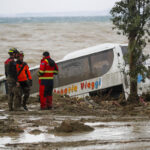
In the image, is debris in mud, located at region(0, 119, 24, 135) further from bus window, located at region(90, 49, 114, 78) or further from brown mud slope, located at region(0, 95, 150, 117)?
bus window, located at region(90, 49, 114, 78)

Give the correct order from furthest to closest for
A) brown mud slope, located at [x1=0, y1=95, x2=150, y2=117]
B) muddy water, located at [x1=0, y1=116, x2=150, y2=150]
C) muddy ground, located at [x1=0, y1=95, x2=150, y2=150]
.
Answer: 1. brown mud slope, located at [x1=0, y1=95, x2=150, y2=117]
2. muddy ground, located at [x1=0, y1=95, x2=150, y2=150]
3. muddy water, located at [x1=0, y1=116, x2=150, y2=150]

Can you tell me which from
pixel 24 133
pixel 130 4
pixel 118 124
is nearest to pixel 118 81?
pixel 130 4

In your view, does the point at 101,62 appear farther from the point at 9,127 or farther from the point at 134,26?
the point at 9,127

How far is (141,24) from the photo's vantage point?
459 inches

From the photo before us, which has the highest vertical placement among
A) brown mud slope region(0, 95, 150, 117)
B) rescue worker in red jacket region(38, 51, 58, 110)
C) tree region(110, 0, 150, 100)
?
tree region(110, 0, 150, 100)

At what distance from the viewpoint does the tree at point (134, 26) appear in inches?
456

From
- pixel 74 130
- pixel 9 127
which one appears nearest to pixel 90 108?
pixel 9 127

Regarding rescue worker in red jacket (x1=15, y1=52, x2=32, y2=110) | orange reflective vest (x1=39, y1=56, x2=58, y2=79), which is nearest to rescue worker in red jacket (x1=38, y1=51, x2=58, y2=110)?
orange reflective vest (x1=39, y1=56, x2=58, y2=79)

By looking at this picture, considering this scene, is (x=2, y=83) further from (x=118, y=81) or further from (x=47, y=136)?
(x=47, y=136)

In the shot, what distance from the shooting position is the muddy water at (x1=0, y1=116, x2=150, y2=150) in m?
6.05

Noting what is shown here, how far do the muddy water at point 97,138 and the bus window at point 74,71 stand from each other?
7.77 meters

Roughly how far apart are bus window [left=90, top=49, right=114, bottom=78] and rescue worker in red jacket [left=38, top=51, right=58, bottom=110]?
145 inches

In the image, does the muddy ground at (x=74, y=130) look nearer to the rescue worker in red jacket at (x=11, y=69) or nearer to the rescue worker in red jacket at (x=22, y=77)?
the rescue worker in red jacket at (x=11, y=69)

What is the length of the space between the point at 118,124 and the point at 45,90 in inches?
173
